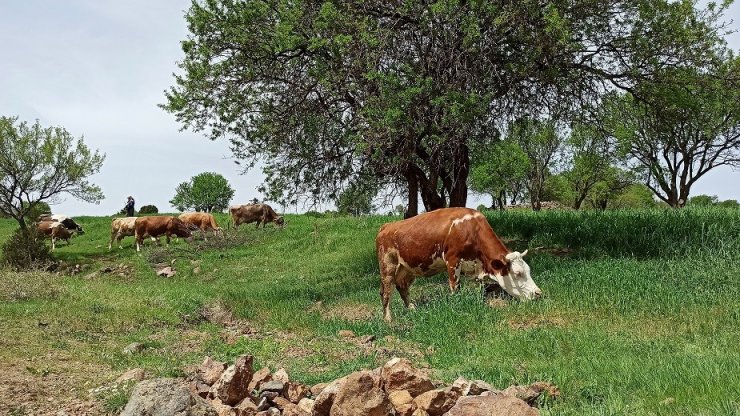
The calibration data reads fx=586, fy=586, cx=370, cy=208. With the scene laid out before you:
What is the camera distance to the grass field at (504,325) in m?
5.76

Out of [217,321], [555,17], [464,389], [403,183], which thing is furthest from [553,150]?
[464,389]

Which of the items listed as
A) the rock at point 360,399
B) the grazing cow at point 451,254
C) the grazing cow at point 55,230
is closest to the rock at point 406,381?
the rock at point 360,399

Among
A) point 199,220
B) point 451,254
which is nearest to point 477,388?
point 451,254

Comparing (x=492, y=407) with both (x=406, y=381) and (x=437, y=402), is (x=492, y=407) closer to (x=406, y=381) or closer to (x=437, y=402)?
(x=437, y=402)

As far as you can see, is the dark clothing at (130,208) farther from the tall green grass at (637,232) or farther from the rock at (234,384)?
the rock at (234,384)

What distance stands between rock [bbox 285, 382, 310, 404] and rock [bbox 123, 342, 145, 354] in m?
3.69

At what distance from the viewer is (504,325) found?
28.8 ft

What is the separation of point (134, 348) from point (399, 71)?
337 inches

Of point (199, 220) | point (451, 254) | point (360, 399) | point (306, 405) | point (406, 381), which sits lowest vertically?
point (306, 405)

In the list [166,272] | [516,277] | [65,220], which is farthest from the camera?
[65,220]

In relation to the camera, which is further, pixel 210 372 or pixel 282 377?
pixel 210 372

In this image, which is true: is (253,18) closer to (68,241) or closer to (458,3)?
(458,3)

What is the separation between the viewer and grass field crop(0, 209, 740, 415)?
5762 mm

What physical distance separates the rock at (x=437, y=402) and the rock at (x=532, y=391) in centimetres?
48
